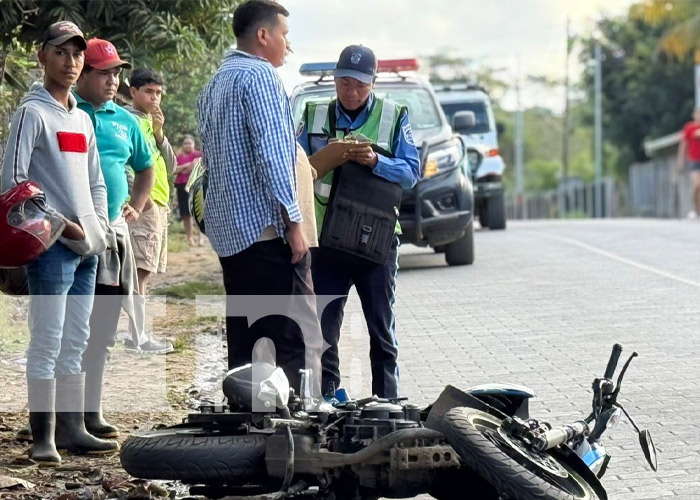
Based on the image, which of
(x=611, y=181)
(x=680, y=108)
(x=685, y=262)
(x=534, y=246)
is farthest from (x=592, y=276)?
(x=611, y=181)

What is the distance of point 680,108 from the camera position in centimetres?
5453

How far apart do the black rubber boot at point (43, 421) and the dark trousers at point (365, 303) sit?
1.39 metres

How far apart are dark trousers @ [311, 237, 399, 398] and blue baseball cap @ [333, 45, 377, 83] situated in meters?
0.84

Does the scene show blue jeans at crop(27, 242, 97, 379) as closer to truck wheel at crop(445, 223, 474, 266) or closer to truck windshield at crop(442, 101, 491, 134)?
truck wheel at crop(445, 223, 474, 266)

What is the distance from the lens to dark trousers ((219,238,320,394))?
247 inches

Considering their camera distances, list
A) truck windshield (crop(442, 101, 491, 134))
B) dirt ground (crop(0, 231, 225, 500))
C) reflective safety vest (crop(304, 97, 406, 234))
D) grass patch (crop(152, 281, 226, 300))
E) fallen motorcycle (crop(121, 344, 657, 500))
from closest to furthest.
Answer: fallen motorcycle (crop(121, 344, 657, 500)) → dirt ground (crop(0, 231, 225, 500)) → reflective safety vest (crop(304, 97, 406, 234)) → grass patch (crop(152, 281, 226, 300)) → truck windshield (crop(442, 101, 491, 134))

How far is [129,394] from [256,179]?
262cm

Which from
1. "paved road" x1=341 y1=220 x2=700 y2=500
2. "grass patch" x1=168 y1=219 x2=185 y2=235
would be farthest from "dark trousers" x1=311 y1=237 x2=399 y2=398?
"grass patch" x1=168 y1=219 x2=185 y2=235

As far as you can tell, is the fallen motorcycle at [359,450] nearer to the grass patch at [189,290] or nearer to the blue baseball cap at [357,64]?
the blue baseball cap at [357,64]

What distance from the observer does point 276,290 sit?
6285mm

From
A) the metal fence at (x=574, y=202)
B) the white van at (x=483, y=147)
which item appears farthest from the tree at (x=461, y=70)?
the white van at (x=483, y=147)

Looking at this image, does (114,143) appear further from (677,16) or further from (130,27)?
(677,16)

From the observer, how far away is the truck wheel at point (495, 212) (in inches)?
976

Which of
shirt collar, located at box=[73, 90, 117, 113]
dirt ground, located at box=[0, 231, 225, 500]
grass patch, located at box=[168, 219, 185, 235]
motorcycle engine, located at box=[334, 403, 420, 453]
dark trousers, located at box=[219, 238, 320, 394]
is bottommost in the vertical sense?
dirt ground, located at box=[0, 231, 225, 500]
